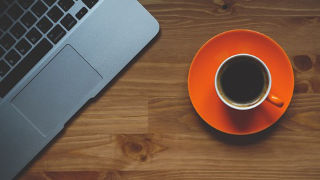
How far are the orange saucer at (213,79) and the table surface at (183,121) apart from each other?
0.13 feet

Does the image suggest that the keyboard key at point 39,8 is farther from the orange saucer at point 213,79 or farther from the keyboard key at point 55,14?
the orange saucer at point 213,79

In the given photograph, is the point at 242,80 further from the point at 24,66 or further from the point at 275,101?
the point at 24,66

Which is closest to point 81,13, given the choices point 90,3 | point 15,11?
point 90,3

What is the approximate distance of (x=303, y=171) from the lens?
79cm

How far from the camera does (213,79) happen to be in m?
0.78

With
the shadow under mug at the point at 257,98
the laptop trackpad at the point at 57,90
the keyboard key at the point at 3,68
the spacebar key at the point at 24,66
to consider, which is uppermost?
the keyboard key at the point at 3,68

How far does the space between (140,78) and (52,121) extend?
0.22 meters

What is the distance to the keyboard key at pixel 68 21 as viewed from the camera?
2.37 feet

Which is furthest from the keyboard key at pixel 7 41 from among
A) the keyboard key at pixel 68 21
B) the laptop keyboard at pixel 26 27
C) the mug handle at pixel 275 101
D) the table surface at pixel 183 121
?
the mug handle at pixel 275 101

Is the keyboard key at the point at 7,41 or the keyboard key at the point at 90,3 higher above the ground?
the keyboard key at the point at 7,41

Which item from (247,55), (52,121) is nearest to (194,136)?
(247,55)

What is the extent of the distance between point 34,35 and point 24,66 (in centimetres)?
7

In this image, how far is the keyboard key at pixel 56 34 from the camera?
72 centimetres

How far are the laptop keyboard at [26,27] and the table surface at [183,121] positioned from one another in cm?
18
